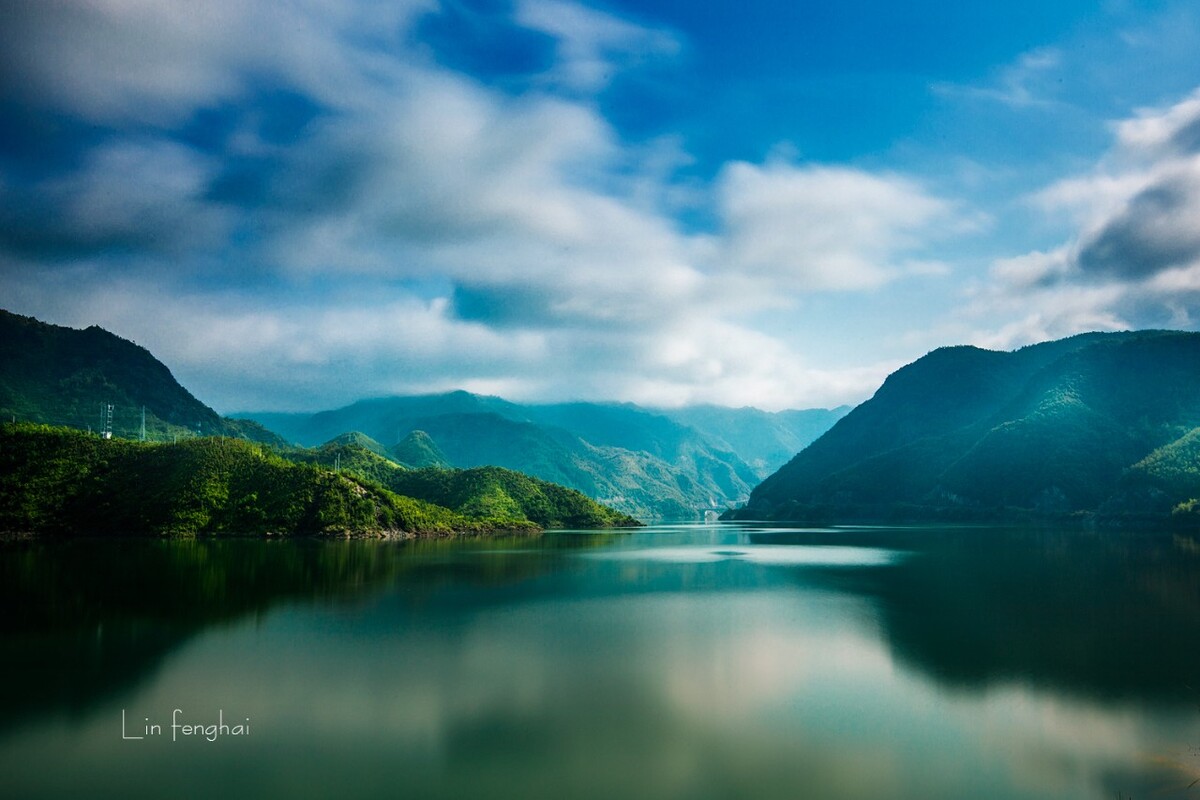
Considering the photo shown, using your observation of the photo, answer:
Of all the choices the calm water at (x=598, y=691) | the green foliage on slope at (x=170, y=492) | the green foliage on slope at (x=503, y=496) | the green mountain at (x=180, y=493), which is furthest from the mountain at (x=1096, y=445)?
the green foliage on slope at (x=170, y=492)

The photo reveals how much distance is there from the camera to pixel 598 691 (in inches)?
819

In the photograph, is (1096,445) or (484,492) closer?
(484,492)

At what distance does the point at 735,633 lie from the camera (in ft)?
101

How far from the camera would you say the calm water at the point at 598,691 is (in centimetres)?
1434

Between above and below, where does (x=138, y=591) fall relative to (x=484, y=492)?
above

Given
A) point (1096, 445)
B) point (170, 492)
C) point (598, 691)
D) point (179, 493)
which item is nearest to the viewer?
point (598, 691)

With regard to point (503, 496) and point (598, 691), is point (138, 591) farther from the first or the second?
point (503, 496)

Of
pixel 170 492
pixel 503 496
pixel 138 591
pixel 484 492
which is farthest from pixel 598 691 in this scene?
pixel 503 496

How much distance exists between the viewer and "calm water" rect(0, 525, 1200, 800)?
14.3 m

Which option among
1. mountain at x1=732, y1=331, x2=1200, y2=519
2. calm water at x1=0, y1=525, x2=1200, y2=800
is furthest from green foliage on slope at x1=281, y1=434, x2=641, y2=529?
calm water at x1=0, y1=525, x2=1200, y2=800

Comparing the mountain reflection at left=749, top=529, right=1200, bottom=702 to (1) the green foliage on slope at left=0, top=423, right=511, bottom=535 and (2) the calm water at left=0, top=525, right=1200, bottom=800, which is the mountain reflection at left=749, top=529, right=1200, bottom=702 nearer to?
(2) the calm water at left=0, top=525, right=1200, bottom=800

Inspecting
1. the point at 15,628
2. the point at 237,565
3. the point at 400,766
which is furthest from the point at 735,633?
the point at 237,565

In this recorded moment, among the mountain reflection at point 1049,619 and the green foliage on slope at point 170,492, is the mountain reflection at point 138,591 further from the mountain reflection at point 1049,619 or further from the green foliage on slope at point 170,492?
the mountain reflection at point 1049,619

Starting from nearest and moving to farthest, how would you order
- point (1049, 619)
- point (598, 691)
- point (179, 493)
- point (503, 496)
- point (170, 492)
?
point (598, 691) < point (1049, 619) < point (179, 493) < point (170, 492) < point (503, 496)
